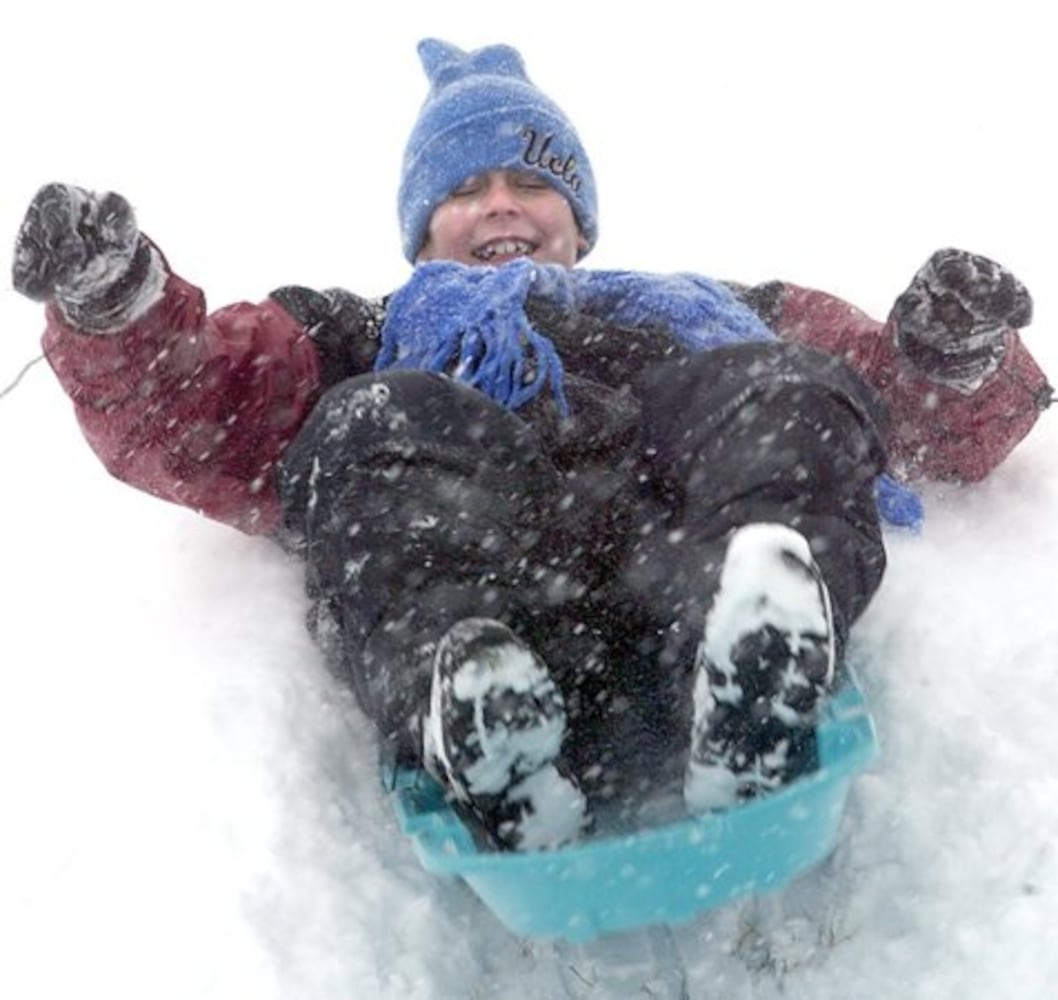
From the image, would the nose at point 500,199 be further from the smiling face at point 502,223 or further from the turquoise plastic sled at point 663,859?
the turquoise plastic sled at point 663,859

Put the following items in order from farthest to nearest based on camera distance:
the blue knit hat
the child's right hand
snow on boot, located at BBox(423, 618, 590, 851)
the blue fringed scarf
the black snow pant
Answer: the blue knit hat → the blue fringed scarf → the child's right hand → the black snow pant → snow on boot, located at BBox(423, 618, 590, 851)

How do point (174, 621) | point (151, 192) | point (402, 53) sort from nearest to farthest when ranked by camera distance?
point (174, 621) → point (151, 192) → point (402, 53)

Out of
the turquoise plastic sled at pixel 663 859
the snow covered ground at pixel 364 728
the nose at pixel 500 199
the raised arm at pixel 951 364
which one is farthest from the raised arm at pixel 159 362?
the raised arm at pixel 951 364

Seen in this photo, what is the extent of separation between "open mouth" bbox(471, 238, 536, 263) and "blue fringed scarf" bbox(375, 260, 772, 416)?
41cm

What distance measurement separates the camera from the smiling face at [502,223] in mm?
2578

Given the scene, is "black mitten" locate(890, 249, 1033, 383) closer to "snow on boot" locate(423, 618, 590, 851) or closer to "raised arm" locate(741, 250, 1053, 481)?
"raised arm" locate(741, 250, 1053, 481)

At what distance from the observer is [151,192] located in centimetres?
421

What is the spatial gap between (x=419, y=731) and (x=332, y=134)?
3.37 metres

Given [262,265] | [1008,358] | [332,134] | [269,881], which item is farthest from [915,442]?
[332,134]

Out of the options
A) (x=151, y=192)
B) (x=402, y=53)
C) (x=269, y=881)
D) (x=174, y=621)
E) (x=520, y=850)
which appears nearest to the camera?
(x=520, y=850)

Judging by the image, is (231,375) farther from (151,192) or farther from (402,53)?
(402,53)

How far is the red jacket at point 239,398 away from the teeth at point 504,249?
0.46m

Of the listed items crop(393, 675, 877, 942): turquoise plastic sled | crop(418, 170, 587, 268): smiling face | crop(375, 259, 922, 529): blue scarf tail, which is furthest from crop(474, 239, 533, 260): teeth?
crop(393, 675, 877, 942): turquoise plastic sled

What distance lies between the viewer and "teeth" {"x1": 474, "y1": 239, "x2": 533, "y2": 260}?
256 centimetres
